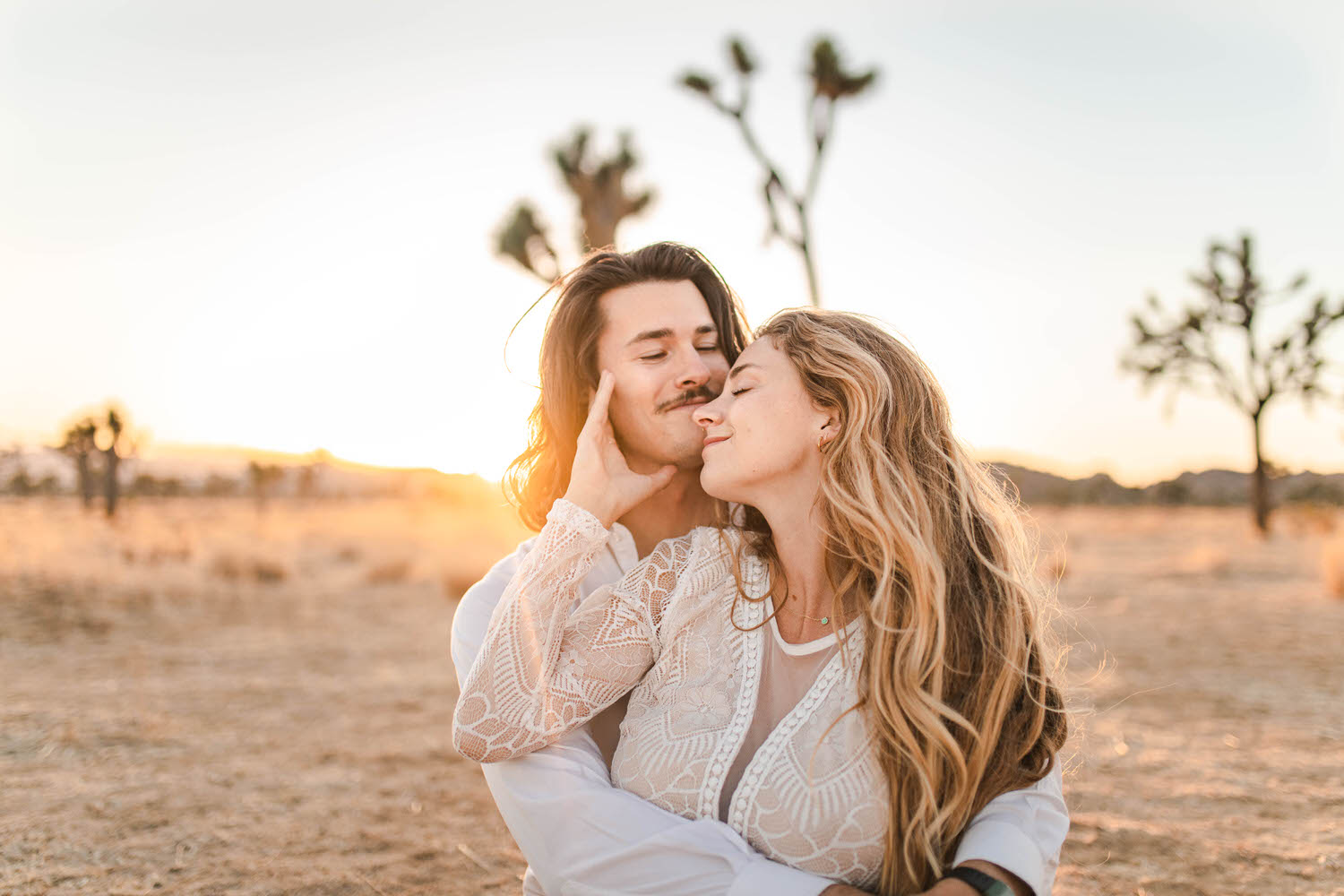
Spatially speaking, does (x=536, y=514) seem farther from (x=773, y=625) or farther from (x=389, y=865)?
(x=389, y=865)

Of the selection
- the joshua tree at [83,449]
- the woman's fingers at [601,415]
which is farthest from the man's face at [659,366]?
the joshua tree at [83,449]

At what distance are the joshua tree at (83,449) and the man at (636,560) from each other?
77.5 ft

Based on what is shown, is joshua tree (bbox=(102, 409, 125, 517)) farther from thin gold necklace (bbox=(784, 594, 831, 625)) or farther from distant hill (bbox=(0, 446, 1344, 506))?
thin gold necklace (bbox=(784, 594, 831, 625))

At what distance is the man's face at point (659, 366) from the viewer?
3.20m

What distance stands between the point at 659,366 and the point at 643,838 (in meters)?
1.66

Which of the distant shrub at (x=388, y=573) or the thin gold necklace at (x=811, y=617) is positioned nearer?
the thin gold necklace at (x=811, y=617)

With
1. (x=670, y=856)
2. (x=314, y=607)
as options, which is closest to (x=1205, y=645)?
(x=670, y=856)

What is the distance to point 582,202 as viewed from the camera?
51.4ft

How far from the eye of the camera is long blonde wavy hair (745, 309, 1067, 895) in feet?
6.88

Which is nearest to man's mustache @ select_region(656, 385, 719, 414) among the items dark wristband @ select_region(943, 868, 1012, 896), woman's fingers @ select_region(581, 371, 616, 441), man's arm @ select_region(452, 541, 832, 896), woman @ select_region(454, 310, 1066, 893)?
woman's fingers @ select_region(581, 371, 616, 441)

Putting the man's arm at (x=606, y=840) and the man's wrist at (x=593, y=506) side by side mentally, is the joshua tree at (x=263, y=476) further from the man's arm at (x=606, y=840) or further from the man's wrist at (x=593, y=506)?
the man's arm at (x=606, y=840)

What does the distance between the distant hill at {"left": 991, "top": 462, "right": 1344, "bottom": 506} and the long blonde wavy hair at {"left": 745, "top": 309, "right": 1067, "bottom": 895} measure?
35901 mm

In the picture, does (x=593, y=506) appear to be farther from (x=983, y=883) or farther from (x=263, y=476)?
(x=263, y=476)

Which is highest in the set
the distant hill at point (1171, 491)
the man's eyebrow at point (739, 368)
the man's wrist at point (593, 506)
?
the man's eyebrow at point (739, 368)
